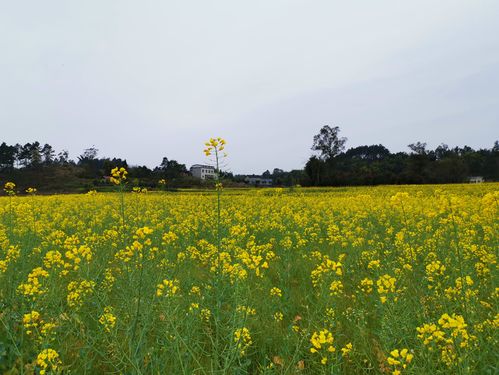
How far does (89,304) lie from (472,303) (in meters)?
3.85

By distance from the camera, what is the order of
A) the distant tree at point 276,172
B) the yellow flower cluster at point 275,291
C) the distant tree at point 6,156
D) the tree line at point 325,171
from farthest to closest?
the distant tree at point 276,172, the distant tree at point 6,156, the tree line at point 325,171, the yellow flower cluster at point 275,291

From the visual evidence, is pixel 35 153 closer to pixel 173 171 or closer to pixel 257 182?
pixel 173 171

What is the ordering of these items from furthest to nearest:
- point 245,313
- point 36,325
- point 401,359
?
point 245,313 → point 36,325 → point 401,359

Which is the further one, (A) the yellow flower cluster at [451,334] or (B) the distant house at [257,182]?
(B) the distant house at [257,182]

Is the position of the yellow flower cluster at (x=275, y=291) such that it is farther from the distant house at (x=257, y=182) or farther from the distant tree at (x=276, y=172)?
the distant tree at (x=276, y=172)

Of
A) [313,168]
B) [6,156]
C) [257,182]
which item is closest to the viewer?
[313,168]

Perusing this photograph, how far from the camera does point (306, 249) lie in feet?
21.5

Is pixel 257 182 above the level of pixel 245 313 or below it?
above

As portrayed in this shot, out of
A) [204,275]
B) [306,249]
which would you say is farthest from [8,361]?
[306,249]

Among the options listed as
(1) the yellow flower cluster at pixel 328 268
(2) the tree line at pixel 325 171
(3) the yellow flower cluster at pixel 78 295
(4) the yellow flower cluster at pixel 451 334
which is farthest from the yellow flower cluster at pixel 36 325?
(2) the tree line at pixel 325 171

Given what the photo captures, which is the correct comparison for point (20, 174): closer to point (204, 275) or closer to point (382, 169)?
point (382, 169)

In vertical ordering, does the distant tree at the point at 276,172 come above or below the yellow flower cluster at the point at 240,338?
above

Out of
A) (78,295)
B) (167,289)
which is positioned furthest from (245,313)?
(78,295)

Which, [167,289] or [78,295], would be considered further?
[78,295]
